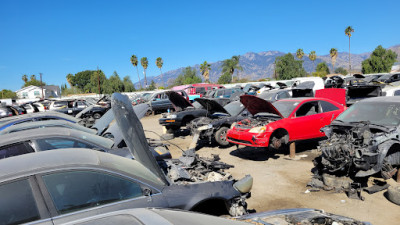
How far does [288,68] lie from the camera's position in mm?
55312

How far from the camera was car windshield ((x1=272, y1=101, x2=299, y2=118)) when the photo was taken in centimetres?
775

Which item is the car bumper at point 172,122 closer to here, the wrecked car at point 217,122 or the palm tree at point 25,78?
the wrecked car at point 217,122

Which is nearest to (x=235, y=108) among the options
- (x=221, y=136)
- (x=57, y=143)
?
(x=221, y=136)

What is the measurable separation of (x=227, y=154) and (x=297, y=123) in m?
2.47

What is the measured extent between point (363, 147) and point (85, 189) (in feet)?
16.6

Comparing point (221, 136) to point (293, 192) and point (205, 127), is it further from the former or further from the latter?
point (293, 192)

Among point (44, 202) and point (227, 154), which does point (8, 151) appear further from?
point (227, 154)

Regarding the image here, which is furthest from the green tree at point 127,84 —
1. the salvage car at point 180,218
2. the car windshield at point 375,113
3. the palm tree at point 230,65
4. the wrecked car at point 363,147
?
the salvage car at point 180,218

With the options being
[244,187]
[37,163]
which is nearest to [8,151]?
[37,163]

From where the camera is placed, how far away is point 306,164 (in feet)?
23.1

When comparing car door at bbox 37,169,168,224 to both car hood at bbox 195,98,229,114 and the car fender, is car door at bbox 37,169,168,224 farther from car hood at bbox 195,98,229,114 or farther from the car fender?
car hood at bbox 195,98,229,114

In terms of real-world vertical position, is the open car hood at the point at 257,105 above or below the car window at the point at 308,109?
above

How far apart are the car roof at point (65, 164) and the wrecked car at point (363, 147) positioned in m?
3.94

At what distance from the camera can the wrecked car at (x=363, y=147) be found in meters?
4.99
